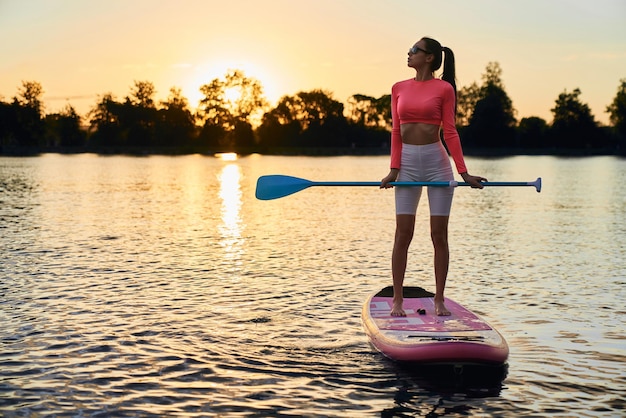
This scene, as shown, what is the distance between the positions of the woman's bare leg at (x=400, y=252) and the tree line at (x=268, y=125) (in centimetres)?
12494

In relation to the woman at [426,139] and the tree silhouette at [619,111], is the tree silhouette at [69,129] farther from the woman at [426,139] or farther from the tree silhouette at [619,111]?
the woman at [426,139]

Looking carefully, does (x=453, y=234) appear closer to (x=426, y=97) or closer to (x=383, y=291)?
(x=383, y=291)

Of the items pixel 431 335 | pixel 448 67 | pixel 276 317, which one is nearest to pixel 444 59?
pixel 448 67

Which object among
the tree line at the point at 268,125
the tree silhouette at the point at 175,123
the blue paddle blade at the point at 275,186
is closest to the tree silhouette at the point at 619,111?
the tree line at the point at 268,125

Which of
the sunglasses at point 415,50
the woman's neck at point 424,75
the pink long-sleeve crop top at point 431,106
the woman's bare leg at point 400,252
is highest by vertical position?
the sunglasses at point 415,50

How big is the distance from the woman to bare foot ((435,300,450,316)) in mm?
244

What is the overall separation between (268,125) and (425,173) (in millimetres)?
145841

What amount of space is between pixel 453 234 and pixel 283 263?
6.85 m

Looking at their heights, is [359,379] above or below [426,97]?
below

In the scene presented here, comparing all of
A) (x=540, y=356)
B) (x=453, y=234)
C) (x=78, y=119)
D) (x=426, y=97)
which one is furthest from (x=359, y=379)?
(x=78, y=119)

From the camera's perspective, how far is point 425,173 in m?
7.94

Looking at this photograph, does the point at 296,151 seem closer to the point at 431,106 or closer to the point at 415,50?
the point at 415,50

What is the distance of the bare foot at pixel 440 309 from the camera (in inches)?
322

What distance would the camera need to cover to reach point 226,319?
980cm
